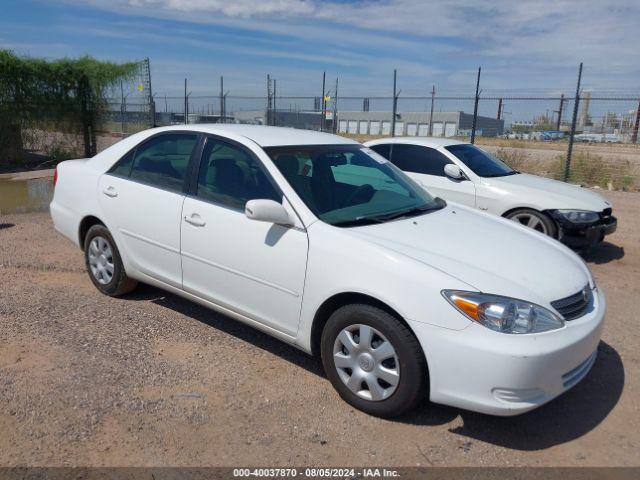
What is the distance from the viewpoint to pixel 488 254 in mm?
3352

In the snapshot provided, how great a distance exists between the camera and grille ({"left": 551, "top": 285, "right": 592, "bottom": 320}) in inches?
122

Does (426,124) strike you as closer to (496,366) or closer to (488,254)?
(488,254)

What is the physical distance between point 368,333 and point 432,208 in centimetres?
142

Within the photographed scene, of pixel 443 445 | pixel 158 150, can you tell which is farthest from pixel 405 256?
pixel 158 150

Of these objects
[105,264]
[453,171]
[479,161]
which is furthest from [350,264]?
[479,161]

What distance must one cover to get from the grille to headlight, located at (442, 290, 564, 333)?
17 centimetres

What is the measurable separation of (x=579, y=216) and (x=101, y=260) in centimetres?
537

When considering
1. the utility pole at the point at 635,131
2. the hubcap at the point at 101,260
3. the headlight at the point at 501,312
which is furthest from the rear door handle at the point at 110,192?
the utility pole at the point at 635,131

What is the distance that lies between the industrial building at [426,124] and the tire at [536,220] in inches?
390

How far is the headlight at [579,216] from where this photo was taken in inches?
259

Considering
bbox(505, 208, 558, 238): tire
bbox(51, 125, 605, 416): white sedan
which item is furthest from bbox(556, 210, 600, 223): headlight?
bbox(51, 125, 605, 416): white sedan

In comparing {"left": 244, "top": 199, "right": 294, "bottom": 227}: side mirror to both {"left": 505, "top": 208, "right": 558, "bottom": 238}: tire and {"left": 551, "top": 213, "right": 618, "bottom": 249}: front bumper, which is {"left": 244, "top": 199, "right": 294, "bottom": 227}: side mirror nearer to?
{"left": 505, "top": 208, "right": 558, "bottom": 238}: tire

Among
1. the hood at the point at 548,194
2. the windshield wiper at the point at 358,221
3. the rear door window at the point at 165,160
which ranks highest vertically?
the rear door window at the point at 165,160

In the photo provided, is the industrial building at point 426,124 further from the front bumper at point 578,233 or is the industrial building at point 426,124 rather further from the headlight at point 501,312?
the headlight at point 501,312
